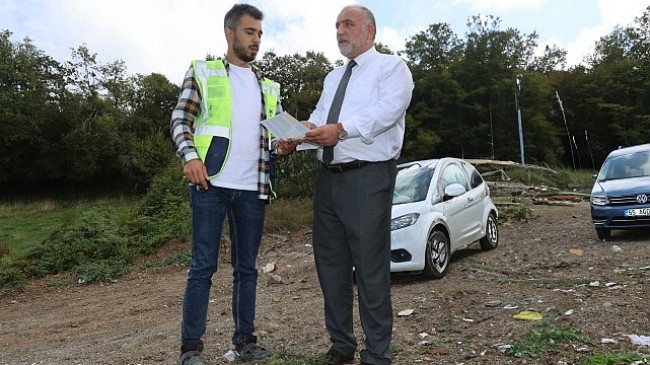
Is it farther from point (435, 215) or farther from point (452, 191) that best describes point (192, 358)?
point (452, 191)

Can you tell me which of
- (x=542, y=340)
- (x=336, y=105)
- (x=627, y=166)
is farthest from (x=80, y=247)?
(x=627, y=166)

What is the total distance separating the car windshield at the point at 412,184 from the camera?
7602 mm

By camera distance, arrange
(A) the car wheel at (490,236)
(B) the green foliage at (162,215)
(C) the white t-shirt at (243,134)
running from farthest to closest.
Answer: (B) the green foliage at (162,215) < (A) the car wheel at (490,236) < (C) the white t-shirt at (243,134)

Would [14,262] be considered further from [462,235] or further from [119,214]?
[462,235]

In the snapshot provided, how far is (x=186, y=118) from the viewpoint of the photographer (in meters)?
3.41

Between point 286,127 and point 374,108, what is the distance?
1.75 feet

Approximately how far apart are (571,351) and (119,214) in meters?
14.1

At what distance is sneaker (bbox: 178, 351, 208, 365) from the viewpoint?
127 inches

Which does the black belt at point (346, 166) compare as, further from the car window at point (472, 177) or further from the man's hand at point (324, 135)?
the car window at point (472, 177)

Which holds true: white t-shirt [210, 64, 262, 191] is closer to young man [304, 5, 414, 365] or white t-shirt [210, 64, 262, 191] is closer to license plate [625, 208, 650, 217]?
young man [304, 5, 414, 365]

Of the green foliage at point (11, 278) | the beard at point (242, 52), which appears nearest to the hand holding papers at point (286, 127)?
the beard at point (242, 52)

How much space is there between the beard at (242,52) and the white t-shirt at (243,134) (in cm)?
A: 9

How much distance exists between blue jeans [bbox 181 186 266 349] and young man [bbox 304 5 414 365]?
0.45 meters

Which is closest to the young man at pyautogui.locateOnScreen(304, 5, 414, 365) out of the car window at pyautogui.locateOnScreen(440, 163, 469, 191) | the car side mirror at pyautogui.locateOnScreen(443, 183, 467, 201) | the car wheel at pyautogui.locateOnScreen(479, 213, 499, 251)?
the car side mirror at pyautogui.locateOnScreen(443, 183, 467, 201)
